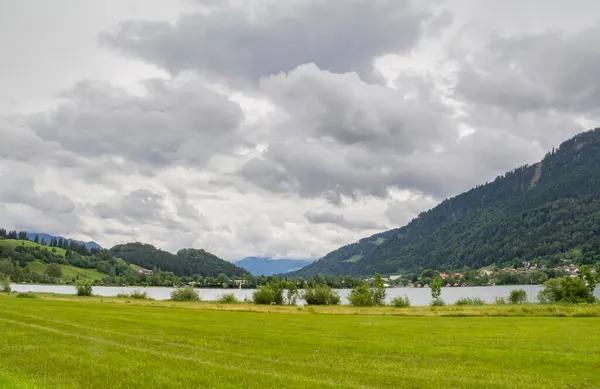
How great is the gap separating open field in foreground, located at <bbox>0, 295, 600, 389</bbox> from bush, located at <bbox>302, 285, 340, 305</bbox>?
74497mm

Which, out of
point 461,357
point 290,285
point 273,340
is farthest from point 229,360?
point 290,285

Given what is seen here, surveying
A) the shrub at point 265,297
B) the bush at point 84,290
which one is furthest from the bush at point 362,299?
the bush at point 84,290

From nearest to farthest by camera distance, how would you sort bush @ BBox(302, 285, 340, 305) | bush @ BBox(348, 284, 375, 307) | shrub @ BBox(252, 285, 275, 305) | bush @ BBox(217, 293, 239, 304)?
bush @ BBox(348, 284, 375, 307)
bush @ BBox(217, 293, 239, 304)
shrub @ BBox(252, 285, 275, 305)
bush @ BBox(302, 285, 340, 305)

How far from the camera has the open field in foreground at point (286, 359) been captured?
828 inches

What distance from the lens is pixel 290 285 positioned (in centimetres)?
12356

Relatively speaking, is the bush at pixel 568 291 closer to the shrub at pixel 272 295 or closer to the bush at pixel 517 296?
the bush at pixel 517 296

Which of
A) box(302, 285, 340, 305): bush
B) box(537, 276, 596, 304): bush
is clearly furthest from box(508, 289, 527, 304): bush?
box(302, 285, 340, 305): bush

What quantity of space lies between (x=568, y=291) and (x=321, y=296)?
183ft

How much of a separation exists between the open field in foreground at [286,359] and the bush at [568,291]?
71.1 metres

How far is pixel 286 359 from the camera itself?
27.3m

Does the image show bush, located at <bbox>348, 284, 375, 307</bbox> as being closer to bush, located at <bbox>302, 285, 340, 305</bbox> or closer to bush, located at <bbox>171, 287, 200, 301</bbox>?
bush, located at <bbox>302, 285, 340, 305</bbox>

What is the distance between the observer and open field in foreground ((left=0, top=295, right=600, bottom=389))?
21.0 metres

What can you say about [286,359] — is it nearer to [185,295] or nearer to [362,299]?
[362,299]

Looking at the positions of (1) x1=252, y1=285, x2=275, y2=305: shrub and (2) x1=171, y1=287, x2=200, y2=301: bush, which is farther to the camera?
(2) x1=171, y1=287, x2=200, y2=301: bush
